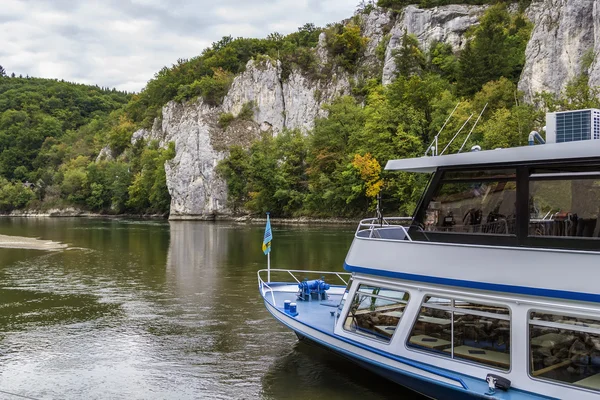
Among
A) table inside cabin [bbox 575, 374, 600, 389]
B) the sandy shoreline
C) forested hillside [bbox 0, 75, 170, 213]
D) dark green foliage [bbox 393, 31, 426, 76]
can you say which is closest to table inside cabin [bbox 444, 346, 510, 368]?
table inside cabin [bbox 575, 374, 600, 389]

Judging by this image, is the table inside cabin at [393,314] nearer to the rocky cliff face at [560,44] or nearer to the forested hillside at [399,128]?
the forested hillside at [399,128]

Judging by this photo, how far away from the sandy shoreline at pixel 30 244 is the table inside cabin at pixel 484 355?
1387 inches

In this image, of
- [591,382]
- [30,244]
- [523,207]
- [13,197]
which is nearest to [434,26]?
[30,244]

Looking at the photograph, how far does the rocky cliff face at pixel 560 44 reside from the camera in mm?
46656

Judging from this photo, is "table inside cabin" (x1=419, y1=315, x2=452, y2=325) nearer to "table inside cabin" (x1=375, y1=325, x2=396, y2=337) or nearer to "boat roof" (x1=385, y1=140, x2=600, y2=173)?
"table inside cabin" (x1=375, y1=325, x2=396, y2=337)

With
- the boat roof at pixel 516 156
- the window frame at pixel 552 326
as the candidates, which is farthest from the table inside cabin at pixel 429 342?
the boat roof at pixel 516 156

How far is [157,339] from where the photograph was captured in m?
14.8

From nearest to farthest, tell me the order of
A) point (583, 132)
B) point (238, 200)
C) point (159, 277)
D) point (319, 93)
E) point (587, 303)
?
point (587, 303) < point (583, 132) < point (159, 277) < point (238, 200) < point (319, 93)

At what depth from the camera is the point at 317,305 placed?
1357 cm

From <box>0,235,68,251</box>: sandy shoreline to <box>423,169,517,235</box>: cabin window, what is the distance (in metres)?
34.8

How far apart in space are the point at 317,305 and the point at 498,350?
20.4 ft

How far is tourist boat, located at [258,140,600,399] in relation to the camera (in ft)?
23.7

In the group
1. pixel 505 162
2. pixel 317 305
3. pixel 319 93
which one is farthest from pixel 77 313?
pixel 319 93

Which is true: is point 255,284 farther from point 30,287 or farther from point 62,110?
point 62,110
